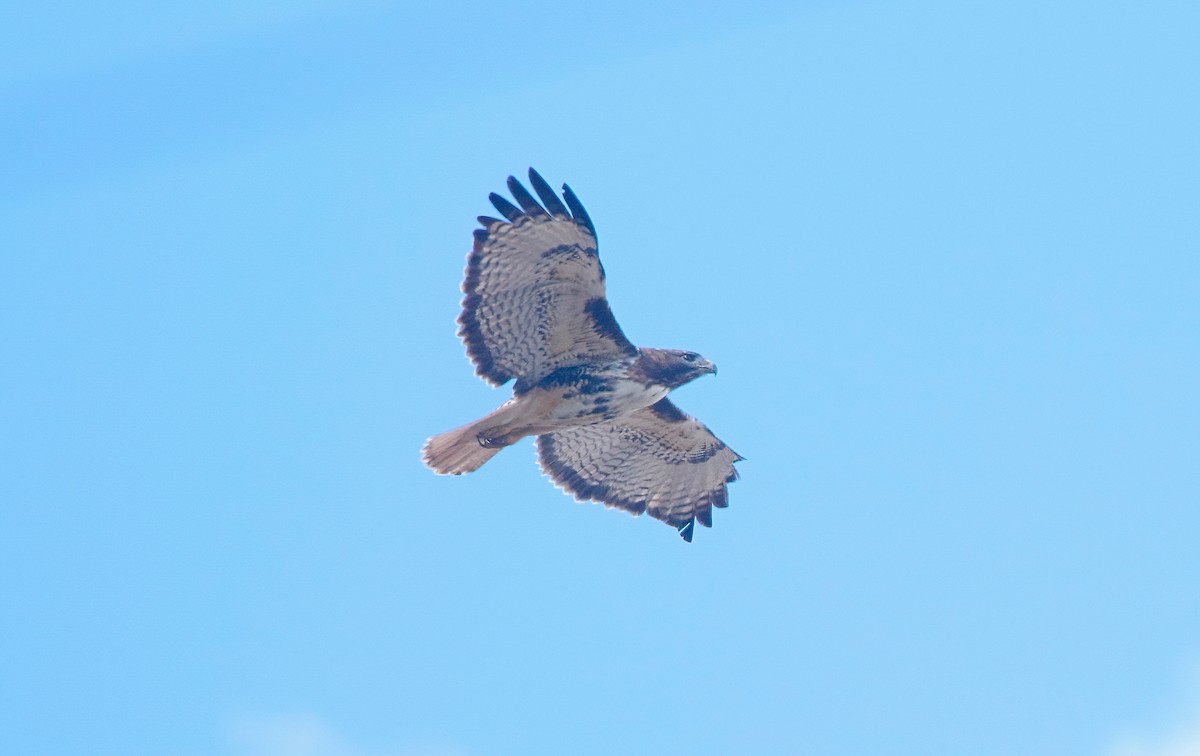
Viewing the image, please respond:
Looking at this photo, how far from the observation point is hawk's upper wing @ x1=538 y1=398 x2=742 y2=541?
1232 centimetres

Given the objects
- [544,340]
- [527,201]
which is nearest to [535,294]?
[544,340]

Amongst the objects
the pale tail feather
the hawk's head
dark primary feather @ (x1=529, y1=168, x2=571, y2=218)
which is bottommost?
the pale tail feather

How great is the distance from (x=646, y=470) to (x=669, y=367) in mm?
1607

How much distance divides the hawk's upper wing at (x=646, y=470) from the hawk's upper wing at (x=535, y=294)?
4.85ft

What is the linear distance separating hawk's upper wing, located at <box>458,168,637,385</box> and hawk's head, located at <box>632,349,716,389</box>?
133 millimetres

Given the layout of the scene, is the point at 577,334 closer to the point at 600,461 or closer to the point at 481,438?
the point at 481,438

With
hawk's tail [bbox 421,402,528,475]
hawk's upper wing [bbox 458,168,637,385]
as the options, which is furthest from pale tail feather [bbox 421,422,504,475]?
hawk's upper wing [bbox 458,168,637,385]

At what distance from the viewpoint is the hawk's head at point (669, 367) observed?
35.9ft

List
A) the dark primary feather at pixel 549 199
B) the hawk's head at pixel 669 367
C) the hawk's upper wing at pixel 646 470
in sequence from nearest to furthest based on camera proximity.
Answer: the dark primary feather at pixel 549 199 < the hawk's head at pixel 669 367 < the hawk's upper wing at pixel 646 470

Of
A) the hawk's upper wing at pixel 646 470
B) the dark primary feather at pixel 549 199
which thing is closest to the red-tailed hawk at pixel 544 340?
the dark primary feather at pixel 549 199

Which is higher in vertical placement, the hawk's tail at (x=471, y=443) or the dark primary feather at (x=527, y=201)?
the dark primary feather at (x=527, y=201)

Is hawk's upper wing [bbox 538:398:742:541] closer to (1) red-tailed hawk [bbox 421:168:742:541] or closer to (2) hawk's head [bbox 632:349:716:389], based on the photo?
(1) red-tailed hawk [bbox 421:168:742:541]

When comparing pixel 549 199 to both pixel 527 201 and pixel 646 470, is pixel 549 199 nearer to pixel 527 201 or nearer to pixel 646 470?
pixel 527 201

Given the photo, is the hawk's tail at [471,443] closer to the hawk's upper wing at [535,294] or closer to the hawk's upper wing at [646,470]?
the hawk's upper wing at [535,294]
